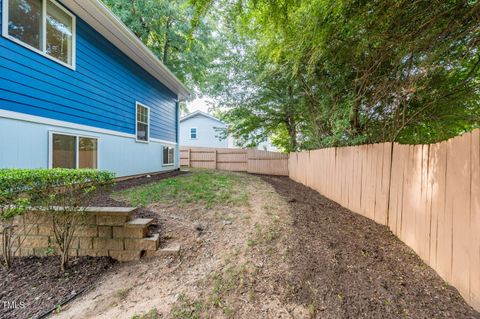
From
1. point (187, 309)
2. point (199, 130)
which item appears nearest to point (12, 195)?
point (187, 309)

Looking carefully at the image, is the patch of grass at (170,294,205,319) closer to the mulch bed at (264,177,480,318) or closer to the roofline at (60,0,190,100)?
the mulch bed at (264,177,480,318)

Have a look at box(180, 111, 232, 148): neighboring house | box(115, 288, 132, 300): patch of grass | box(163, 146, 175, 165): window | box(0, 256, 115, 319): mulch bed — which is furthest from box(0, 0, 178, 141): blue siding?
box(180, 111, 232, 148): neighboring house

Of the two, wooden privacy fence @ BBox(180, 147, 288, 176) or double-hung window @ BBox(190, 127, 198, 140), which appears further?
double-hung window @ BBox(190, 127, 198, 140)

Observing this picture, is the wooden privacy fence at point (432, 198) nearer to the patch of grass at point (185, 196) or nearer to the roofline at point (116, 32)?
the patch of grass at point (185, 196)

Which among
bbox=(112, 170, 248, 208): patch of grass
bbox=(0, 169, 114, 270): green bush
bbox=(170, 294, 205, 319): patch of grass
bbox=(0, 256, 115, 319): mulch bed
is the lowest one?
bbox=(0, 256, 115, 319): mulch bed

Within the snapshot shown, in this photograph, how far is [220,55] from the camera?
1148 cm

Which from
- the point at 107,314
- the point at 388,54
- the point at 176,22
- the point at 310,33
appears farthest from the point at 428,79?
the point at 176,22

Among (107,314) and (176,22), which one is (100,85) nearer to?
(107,314)

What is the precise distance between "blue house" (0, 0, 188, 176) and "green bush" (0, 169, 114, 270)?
1882mm

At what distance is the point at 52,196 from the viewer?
2250 mm

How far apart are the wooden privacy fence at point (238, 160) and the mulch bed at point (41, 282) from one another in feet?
31.4

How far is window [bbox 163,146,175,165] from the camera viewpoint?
→ 9.48 metres

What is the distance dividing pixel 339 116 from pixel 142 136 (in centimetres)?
628

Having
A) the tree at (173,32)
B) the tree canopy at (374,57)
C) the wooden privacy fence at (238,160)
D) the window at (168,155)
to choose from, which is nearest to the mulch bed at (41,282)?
the tree canopy at (374,57)
